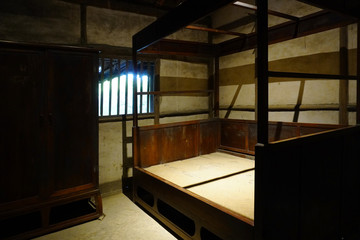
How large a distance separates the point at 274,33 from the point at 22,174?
3.49 meters

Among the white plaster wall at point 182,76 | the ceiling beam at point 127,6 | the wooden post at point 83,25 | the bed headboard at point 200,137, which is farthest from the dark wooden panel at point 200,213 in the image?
the ceiling beam at point 127,6

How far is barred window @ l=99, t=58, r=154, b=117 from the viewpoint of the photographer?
3.66m

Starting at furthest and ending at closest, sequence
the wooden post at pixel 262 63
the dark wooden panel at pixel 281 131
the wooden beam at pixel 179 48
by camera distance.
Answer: the wooden beam at pixel 179 48 < the dark wooden panel at pixel 281 131 < the wooden post at pixel 262 63

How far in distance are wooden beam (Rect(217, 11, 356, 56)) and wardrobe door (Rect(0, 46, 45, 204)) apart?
2.89 meters

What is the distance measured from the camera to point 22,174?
241cm

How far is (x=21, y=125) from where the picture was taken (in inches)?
94.0

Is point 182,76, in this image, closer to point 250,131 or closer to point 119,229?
point 250,131

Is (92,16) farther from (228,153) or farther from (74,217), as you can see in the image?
(228,153)

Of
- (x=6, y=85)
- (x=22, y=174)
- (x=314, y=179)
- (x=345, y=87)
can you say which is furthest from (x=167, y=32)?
(x=345, y=87)

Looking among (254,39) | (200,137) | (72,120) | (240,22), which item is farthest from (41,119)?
(240,22)

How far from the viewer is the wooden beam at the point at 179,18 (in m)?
1.91

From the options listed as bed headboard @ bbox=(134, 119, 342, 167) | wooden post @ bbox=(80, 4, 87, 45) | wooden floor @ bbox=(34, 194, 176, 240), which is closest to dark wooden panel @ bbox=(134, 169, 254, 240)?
wooden floor @ bbox=(34, 194, 176, 240)

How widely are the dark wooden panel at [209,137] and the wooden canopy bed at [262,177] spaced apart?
0.42 meters

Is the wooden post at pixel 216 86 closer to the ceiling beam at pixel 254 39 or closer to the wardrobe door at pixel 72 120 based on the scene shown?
the ceiling beam at pixel 254 39
